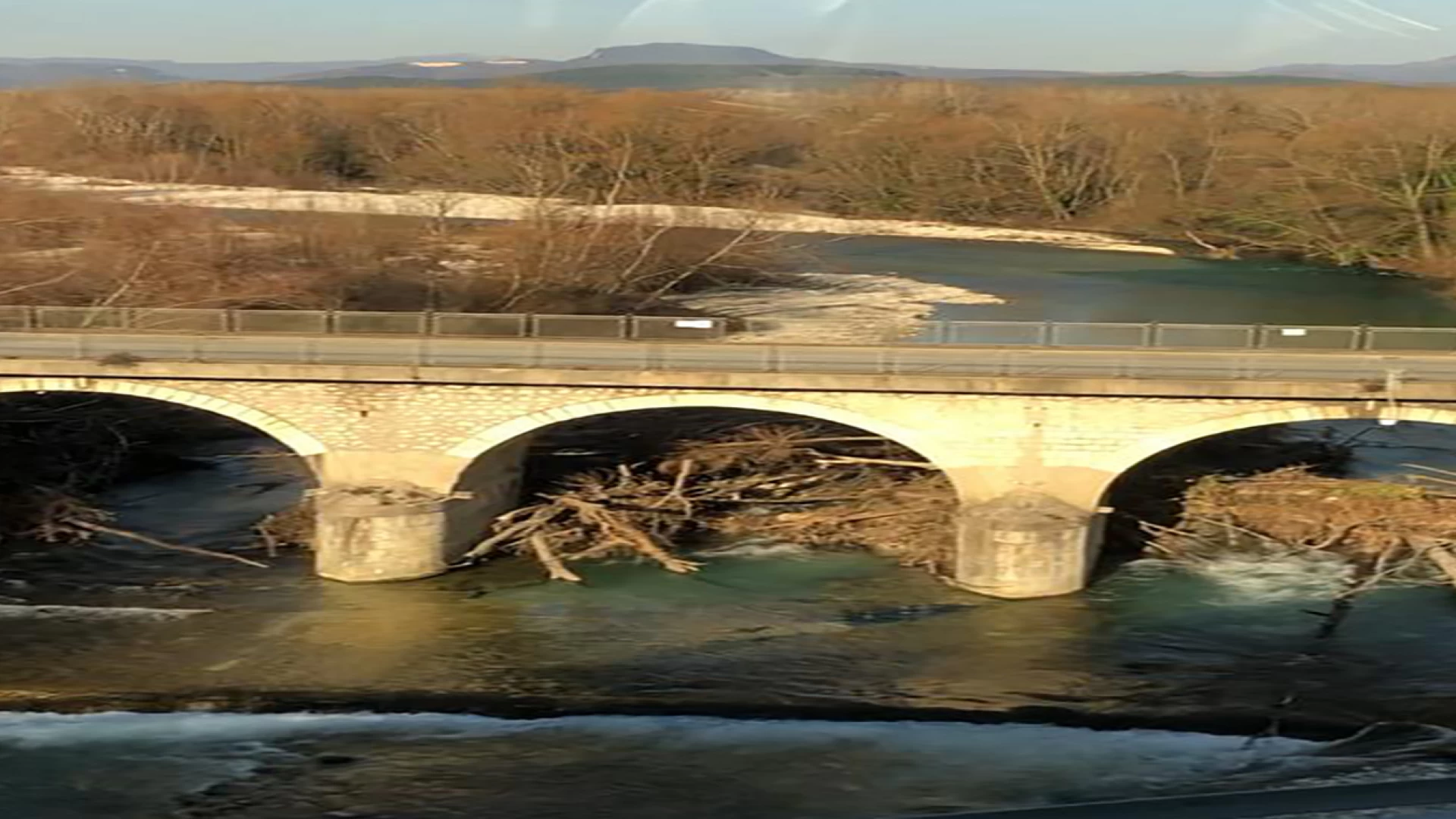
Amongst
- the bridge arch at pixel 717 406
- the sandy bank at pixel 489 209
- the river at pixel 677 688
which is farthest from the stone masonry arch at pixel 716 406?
the sandy bank at pixel 489 209

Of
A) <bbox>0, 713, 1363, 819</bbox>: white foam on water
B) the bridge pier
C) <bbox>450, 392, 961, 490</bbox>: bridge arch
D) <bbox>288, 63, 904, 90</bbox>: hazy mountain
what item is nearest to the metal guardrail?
<bbox>450, 392, 961, 490</bbox>: bridge arch

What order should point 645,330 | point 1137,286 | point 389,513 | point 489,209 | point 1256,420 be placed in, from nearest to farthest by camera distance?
1. point 1256,420
2. point 389,513
3. point 645,330
4. point 1137,286
5. point 489,209

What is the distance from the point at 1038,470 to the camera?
2075 cm

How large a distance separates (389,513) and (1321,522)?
46.4 ft

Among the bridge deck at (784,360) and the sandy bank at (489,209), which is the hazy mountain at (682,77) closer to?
the sandy bank at (489,209)

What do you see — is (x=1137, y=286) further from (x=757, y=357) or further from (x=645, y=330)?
(x=757, y=357)

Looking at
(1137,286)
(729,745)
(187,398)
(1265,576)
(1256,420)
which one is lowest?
(729,745)

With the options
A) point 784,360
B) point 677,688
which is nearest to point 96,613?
point 677,688

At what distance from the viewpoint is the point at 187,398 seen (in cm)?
2105

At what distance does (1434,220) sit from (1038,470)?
113 ft

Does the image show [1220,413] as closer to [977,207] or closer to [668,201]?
[668,201]

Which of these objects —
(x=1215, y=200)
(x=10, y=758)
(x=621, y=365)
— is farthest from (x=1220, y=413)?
(x=1215, y=200)

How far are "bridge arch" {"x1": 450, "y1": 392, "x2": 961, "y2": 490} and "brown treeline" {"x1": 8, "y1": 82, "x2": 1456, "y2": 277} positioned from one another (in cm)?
2676

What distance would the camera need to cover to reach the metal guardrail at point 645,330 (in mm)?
21688
